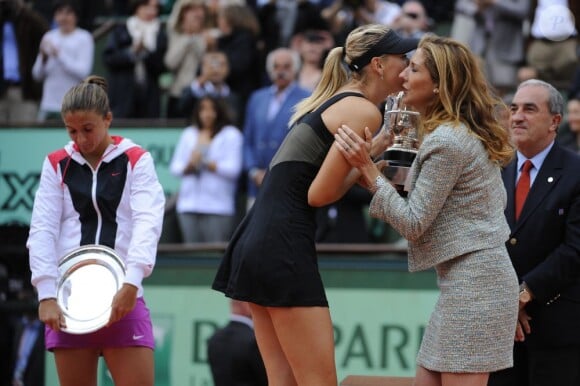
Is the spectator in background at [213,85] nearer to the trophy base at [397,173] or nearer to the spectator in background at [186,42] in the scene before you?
the spectator in background at [186,42]

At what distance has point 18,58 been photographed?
1246 centimetres

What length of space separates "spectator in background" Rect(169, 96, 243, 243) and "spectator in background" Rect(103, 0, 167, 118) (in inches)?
84.0

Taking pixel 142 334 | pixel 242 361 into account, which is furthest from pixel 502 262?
pixel 242 361

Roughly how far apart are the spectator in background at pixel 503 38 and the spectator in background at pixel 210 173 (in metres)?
2.57

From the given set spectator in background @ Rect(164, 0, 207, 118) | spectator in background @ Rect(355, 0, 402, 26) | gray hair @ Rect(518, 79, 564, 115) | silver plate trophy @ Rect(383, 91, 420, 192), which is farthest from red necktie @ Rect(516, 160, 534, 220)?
spectator in background @ Rect(164, 0, 207, 118)

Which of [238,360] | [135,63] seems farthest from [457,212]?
[135,63]

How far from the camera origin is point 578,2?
4.09 m

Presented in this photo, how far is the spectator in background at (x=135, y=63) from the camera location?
12219 millimetres

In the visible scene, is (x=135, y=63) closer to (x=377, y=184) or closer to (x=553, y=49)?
(x=553, y=49)

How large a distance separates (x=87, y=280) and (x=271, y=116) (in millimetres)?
4947

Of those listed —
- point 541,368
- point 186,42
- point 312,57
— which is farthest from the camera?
point 186,42

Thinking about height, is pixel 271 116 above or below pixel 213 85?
below

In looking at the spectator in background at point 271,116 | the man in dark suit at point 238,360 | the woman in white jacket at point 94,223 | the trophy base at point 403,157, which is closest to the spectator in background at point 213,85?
the spectator in background at point 271,116

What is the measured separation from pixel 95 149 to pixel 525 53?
6.91m
